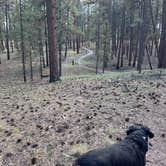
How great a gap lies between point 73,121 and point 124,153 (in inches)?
110

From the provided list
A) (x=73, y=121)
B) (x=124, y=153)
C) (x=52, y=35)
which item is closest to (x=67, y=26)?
(x=52, y=35)

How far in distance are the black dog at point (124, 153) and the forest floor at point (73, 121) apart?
1.01 m

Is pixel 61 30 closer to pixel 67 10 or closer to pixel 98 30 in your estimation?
pixel 67 10

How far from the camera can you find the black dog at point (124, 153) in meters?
3.90

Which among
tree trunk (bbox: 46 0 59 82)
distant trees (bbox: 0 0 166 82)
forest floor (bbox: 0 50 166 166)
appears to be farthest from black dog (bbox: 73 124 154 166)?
distant trees (bbox: 0 0 166 82)

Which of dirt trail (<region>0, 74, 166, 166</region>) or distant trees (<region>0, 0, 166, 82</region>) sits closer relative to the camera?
dirt trail (<region>0, 74, 166, 166</region>)

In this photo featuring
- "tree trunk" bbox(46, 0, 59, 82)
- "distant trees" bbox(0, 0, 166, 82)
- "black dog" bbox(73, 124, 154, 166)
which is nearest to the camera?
"black dog" bbox(73, 124, 154, 166)

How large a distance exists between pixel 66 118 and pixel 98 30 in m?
26.1

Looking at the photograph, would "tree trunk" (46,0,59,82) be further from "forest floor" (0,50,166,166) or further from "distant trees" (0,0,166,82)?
"forest floor" (0,50,166,166)

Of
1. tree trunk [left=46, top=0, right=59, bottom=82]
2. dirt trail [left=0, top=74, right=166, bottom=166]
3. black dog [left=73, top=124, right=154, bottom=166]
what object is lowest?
dirt trail [left=0, top=74, right=166, bottom=166]

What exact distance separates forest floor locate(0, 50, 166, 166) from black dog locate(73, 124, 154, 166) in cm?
101

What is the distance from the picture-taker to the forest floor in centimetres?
547

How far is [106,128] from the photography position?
21.5 ft

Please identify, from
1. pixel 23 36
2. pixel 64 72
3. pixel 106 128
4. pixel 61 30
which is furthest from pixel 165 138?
pixel 64 72
